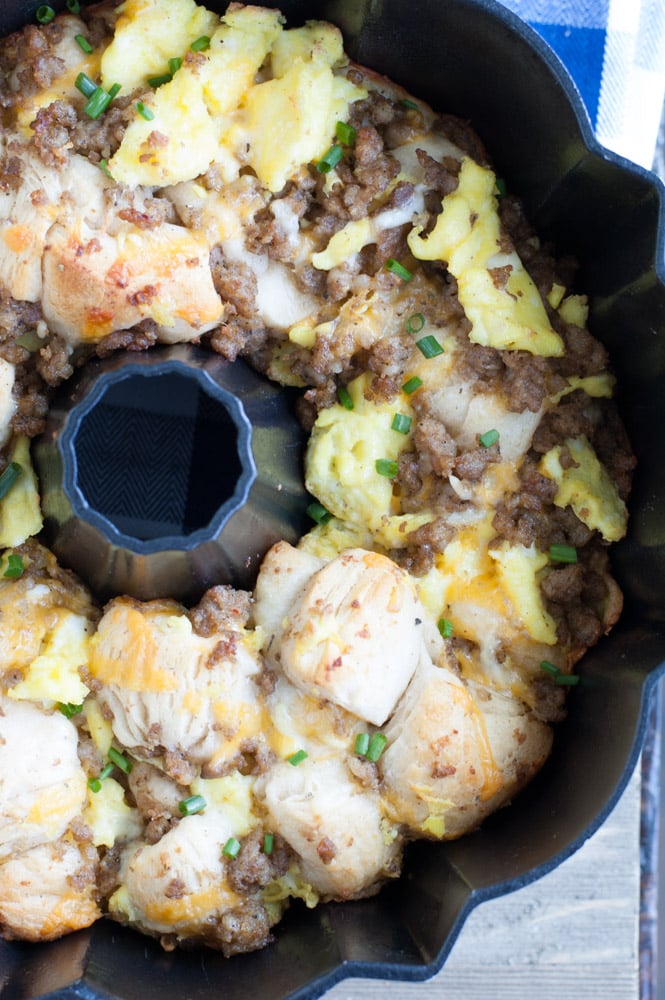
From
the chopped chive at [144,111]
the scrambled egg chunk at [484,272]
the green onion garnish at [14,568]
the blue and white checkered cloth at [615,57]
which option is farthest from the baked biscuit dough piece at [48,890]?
the blue and white checkered cloth at [615,57]

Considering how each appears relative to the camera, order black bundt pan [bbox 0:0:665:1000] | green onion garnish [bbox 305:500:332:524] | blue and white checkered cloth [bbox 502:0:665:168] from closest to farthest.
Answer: black bundt pan [bbox 0:0:665:1000] → green onion garnish [bbox 305:500:332:524] → blue and white checkered cloth [bbox 502:0:665:168]

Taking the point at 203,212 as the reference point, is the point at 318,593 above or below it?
below

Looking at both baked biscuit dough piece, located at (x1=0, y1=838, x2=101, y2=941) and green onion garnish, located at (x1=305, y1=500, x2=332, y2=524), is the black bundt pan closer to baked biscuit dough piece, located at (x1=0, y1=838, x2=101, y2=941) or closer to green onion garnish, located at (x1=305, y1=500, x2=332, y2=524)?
baked biscuit dough piece, located at (x1=0, y1=838, x2=101, y2=941)

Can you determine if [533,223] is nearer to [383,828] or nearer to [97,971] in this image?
[383,828]

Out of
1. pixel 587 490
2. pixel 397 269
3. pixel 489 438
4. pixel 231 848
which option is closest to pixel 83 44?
pixel 397 269

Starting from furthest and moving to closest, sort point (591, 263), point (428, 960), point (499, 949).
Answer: point (499, 949) < point (591, 263) < point (428, 960)

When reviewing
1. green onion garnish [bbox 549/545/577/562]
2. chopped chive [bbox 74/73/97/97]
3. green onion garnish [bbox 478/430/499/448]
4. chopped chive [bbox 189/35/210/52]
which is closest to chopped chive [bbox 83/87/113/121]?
chopped chive [bbox 74/73/97/97]

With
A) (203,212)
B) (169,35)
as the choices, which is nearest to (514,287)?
(203,212)

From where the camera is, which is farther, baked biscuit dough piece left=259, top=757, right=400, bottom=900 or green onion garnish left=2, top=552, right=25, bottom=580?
green onion garnish left=2, top=552, right=25, bottom=580
